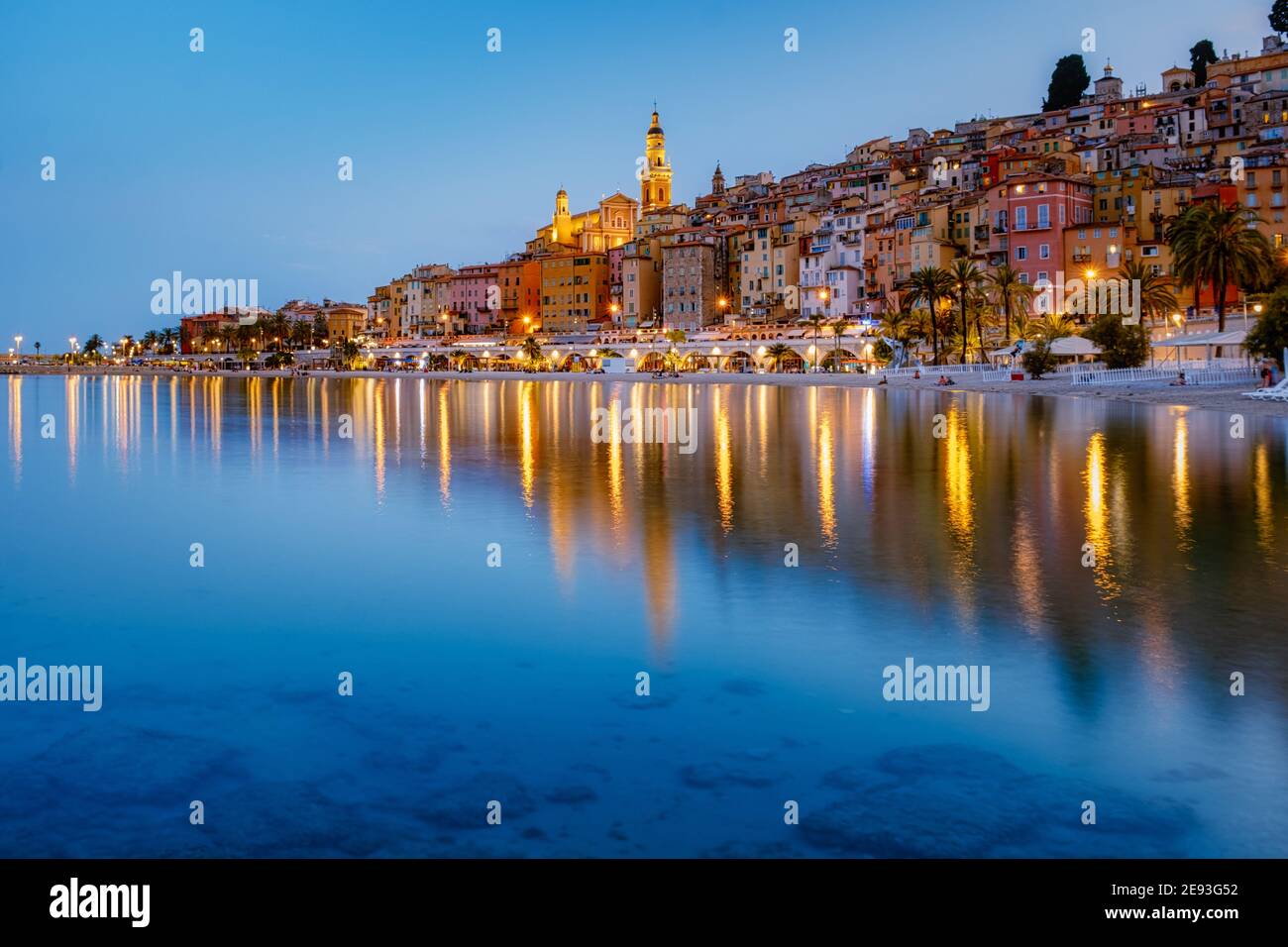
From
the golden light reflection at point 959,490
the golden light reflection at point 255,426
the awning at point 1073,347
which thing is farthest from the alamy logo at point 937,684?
the awning at point 1073,347

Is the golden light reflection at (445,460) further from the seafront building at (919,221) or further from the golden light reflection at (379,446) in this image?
the seafront building at (919,221)

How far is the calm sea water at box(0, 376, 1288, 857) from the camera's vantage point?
19.3ft

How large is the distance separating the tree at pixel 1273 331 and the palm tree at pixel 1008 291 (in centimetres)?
3496

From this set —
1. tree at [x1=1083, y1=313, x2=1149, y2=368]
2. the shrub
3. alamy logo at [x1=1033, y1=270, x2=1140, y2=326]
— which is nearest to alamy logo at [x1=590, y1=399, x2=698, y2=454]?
the shrub

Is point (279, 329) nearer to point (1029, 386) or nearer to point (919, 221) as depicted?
point (919, 221)

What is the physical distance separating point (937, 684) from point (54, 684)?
252 inches

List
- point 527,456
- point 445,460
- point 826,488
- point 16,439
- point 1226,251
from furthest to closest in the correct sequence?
point 1226,251
point 16,439
point 527,456
point 445,460
point 826,488

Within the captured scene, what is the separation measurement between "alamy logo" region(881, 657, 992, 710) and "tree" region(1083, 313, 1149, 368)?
53.6 metres

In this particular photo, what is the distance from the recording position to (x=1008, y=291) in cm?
7688

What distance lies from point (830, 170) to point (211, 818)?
139824 millimetres

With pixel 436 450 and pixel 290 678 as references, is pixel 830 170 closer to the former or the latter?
pixel 436 450

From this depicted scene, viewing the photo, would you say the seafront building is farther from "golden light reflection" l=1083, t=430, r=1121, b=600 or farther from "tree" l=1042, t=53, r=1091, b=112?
"golden light reflection" l=1083, t=430, r=1121, b=600
